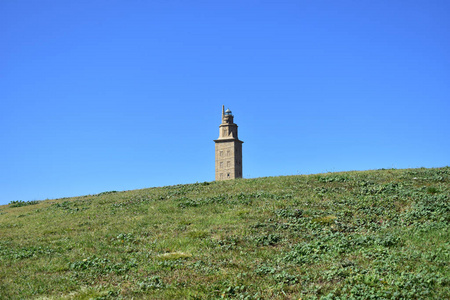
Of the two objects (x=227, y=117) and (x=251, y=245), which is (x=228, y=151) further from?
(x=251, y=245)

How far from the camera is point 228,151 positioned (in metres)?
73.8

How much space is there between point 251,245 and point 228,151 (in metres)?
57.7

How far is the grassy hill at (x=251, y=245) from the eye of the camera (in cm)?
1205

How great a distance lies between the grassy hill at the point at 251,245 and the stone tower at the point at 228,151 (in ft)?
148

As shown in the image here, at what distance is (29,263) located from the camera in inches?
648

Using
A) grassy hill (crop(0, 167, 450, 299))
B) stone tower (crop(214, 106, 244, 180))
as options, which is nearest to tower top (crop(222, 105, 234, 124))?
stone tower (crop(214, 106, 244, 180))

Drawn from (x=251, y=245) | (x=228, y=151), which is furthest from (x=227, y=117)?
(x=251, y=245)

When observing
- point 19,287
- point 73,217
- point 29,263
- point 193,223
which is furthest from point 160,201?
point 19,287

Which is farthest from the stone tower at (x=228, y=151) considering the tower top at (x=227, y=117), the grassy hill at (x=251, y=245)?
the grassy hill at (x=251, y=245)

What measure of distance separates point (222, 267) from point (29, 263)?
8311mm

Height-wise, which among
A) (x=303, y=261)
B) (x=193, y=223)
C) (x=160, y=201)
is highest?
(x=160, y=201)

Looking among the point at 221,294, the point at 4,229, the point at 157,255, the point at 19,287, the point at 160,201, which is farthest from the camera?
the point at 160,201

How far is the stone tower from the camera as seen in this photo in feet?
241

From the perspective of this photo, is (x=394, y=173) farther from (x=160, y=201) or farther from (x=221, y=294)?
(x=221, y=294)
